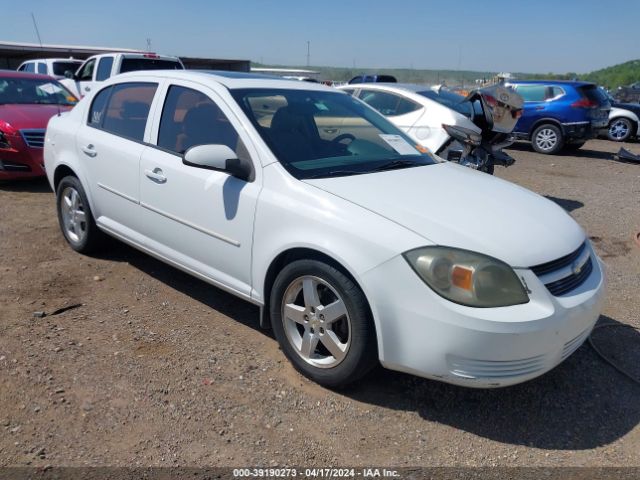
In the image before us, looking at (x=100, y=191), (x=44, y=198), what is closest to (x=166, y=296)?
(x=100, y=191)

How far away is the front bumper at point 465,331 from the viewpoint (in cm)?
254

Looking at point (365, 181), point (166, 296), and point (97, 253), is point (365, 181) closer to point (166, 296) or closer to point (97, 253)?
point (166, 296)

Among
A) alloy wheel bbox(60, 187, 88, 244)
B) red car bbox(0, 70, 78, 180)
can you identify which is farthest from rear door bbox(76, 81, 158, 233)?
red car bbox(0, 70, 78, 180)

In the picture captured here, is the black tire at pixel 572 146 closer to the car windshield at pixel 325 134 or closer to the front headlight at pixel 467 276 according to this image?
the car windshield at pixel 325 134

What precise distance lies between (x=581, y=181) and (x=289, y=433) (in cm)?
882

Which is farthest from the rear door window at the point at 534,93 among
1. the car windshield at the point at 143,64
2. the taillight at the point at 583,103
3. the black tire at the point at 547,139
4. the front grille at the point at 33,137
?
the front grille at the point at 33,137

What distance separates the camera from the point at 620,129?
15.8 m

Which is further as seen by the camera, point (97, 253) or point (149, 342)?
point (97, 253)

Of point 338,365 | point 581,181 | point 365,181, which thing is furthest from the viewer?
point 581,181

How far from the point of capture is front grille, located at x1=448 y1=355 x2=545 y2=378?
8.54 ft

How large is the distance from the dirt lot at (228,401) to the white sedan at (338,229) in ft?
1.00

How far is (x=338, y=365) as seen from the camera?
299 cm

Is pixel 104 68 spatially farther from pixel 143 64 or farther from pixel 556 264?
pixel 556 264

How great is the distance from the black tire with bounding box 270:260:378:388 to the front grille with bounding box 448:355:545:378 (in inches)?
17.3
